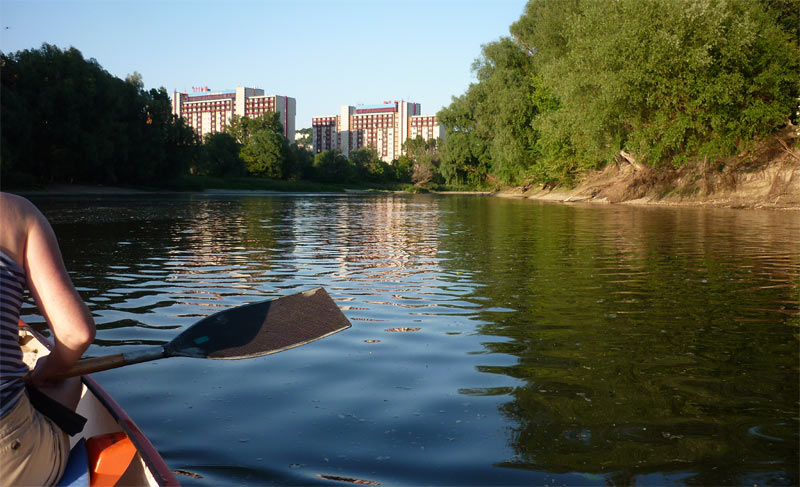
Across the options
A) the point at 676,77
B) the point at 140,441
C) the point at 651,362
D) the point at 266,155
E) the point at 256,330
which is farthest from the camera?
the point at 266,155

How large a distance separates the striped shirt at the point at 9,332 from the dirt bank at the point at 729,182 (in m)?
33.7

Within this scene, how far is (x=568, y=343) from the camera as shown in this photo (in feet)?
20.2

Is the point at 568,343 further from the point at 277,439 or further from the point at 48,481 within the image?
the point at 48,481

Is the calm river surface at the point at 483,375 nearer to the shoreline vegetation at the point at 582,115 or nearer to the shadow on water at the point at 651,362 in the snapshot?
the shadow on water at the point at 651,362

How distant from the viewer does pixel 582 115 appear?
116 feet

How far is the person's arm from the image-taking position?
2.21 m

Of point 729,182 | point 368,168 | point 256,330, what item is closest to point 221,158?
point 368,168

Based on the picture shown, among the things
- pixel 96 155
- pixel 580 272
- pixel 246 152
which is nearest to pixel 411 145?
pixel 246 152

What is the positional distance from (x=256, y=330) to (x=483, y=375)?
240 centimetres

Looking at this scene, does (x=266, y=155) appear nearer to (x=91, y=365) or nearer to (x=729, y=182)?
(x=729, y=182)

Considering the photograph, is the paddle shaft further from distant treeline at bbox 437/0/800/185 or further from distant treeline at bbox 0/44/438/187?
distant treeline at bbox 0/44/438/187

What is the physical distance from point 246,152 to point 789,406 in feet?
328

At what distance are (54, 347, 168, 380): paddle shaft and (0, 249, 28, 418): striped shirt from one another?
272 millimetres

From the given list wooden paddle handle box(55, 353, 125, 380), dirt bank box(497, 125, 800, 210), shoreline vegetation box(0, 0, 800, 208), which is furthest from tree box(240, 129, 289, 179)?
wooden paddle handle box(55, 353, 125, 380)
